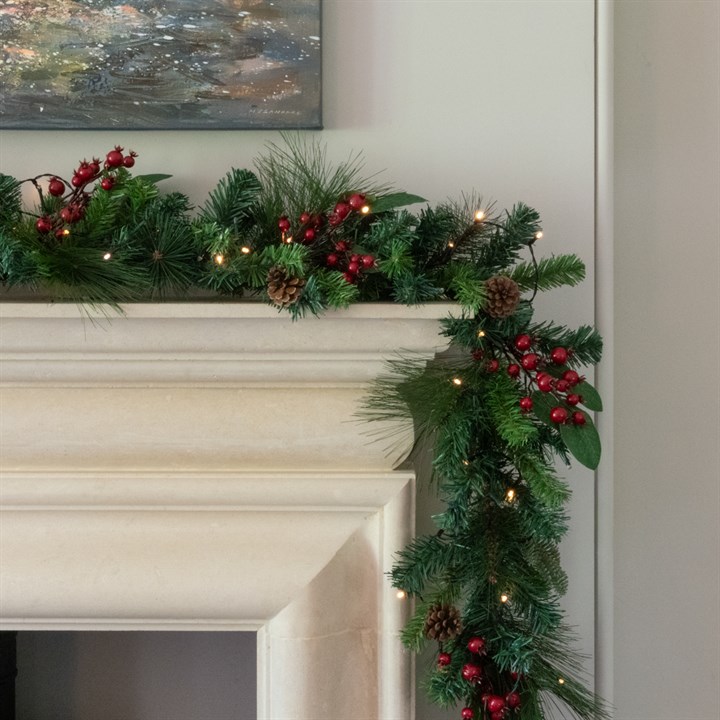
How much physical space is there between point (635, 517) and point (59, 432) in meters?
0.76

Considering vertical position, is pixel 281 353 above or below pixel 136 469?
above

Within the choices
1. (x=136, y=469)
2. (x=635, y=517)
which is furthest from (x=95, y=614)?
(x=635, y=517)

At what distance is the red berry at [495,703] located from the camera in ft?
2.27

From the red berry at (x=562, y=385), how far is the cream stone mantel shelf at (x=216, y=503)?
0.14 metres

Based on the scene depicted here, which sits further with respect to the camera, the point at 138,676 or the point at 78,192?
the point at 138,676

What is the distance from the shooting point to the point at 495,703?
0.69 m

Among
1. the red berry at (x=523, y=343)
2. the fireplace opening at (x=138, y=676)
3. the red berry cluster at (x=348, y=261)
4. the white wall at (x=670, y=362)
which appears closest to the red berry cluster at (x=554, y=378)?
the red berry at (x=523, y=343)

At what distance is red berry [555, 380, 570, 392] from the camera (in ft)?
2.33

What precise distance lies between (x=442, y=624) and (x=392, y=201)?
1.41 ft

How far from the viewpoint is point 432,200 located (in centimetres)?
88

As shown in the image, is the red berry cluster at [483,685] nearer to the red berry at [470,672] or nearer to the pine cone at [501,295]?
the red berry at [470,672]

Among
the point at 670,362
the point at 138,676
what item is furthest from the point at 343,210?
the point at 138,676

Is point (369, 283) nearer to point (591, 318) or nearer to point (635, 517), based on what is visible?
point (591, 318)

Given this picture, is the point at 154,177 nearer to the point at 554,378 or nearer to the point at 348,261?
the point at 348,261
